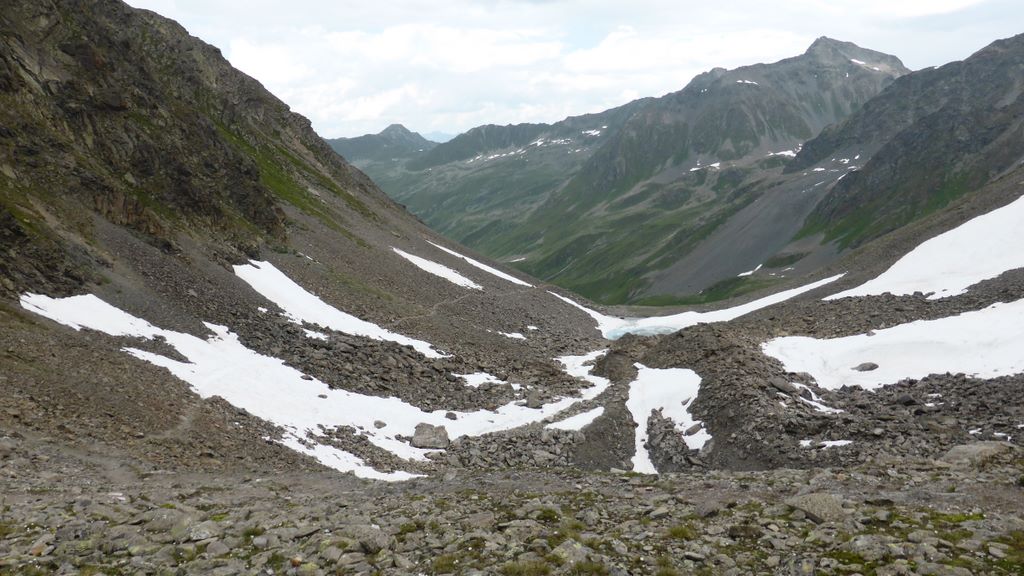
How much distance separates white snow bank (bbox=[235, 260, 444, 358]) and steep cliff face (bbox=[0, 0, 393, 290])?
15.0 ft

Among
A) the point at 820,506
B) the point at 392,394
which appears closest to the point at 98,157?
the point at 392,394

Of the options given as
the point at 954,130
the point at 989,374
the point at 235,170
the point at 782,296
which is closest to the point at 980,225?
the point at 782,296

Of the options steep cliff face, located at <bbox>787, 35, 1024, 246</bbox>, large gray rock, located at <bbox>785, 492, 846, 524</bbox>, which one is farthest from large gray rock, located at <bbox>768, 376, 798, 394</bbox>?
steep cliff face, located at <bbox>787, 35, 1024, 246</bbox>

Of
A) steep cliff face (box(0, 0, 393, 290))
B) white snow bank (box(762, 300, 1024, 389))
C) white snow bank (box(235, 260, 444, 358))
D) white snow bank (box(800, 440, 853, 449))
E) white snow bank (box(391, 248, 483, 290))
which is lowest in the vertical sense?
white snow bank (box(800, 440, 853, 449))

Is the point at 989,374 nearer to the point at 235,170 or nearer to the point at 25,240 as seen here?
the point at 25,240

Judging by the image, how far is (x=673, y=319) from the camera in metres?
88.3

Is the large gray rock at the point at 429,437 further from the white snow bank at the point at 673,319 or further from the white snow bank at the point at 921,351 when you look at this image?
the white snow bank at the point at 673,319

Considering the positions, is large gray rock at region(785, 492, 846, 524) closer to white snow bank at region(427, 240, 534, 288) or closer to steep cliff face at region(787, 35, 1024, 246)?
white snow bank at region(427, 240, 534, 288)

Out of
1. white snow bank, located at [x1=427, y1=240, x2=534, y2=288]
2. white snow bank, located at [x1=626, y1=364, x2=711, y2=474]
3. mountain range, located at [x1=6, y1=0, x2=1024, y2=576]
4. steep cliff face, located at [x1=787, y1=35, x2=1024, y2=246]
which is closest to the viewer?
mountain range, located at [x1=6, y1=0, x2=1024, y2=576]

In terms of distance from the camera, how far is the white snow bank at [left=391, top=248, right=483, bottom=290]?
239 feet

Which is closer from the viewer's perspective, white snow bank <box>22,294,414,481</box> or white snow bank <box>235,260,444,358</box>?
white snow bank <box>22,294,414,481</box>

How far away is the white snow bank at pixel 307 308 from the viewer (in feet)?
140

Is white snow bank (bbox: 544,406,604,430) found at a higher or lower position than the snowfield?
lower

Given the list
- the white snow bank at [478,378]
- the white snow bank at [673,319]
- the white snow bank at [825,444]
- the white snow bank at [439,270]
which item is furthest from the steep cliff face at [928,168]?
the white snow bank at [825,444]
